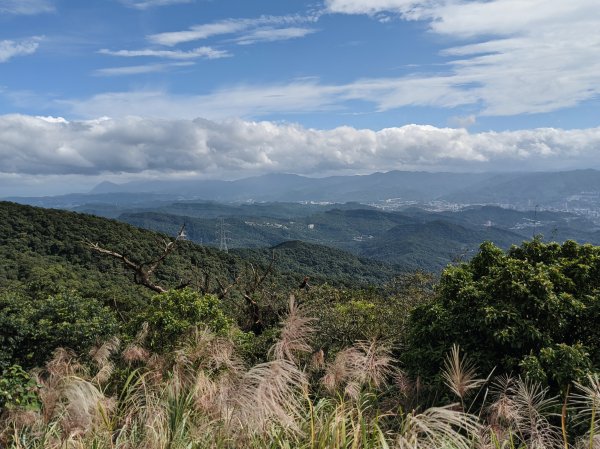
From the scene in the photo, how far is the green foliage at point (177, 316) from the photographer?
11.6 meters

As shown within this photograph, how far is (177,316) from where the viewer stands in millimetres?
12367

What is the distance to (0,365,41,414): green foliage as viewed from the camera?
6.80 m

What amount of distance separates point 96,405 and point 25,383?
4.45 metres

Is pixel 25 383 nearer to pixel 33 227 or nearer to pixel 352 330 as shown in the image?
pixel 352 330

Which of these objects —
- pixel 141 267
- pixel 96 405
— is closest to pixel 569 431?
pixel 96 405

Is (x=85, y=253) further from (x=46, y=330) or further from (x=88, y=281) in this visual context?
(x=46, y=330)

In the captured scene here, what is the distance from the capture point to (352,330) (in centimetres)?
1241

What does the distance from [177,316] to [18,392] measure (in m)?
5.33

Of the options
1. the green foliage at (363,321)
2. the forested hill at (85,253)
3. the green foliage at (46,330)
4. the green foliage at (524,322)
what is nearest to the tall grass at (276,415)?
the green foliage at (524,322)

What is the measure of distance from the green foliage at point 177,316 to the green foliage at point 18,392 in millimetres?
3499

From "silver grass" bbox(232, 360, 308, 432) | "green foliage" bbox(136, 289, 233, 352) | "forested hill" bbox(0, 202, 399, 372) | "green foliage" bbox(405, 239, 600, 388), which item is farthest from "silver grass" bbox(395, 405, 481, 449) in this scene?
"forested hill" bbox(0, 202, 399, 372)

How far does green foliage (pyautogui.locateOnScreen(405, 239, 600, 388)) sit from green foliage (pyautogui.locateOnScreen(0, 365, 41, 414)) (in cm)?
640

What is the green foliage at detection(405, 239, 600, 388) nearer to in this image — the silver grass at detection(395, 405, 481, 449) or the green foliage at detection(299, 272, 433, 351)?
the green foliage at detection(299, 272, 433, 351)

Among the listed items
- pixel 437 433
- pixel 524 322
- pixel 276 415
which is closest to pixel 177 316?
pixel 524 322
